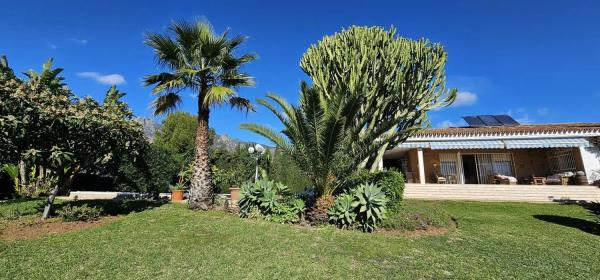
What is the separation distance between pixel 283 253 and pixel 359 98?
510 centimetres

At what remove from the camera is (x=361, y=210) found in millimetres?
9383

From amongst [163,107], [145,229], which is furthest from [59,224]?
[163,107]

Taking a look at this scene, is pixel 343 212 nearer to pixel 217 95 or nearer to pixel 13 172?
pixel 217 95

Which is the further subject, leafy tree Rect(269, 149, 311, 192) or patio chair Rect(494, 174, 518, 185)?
patio chair Rect(494, 174, 518, 185)

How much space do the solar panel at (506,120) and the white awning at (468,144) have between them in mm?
6040

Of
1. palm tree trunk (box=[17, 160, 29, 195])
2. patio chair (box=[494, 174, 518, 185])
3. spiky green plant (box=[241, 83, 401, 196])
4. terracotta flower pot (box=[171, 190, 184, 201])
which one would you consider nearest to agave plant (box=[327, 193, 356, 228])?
spiky green plant (box=[241, 83, 401, 196])

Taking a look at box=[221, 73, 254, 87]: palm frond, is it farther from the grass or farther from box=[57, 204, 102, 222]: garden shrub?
the grass

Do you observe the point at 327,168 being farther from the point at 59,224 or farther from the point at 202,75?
the point at 59,224

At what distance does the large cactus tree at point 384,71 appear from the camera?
44.5ft

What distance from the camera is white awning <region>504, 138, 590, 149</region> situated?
20.6 metres

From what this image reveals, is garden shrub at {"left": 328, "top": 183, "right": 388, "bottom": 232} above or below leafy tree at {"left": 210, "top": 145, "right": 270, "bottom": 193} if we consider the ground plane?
below

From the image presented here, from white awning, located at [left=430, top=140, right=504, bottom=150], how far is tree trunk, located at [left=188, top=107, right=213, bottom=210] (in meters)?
16.2

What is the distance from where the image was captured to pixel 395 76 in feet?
46.2

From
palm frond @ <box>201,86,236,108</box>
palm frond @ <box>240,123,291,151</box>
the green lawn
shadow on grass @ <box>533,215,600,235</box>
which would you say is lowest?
the green lawn
